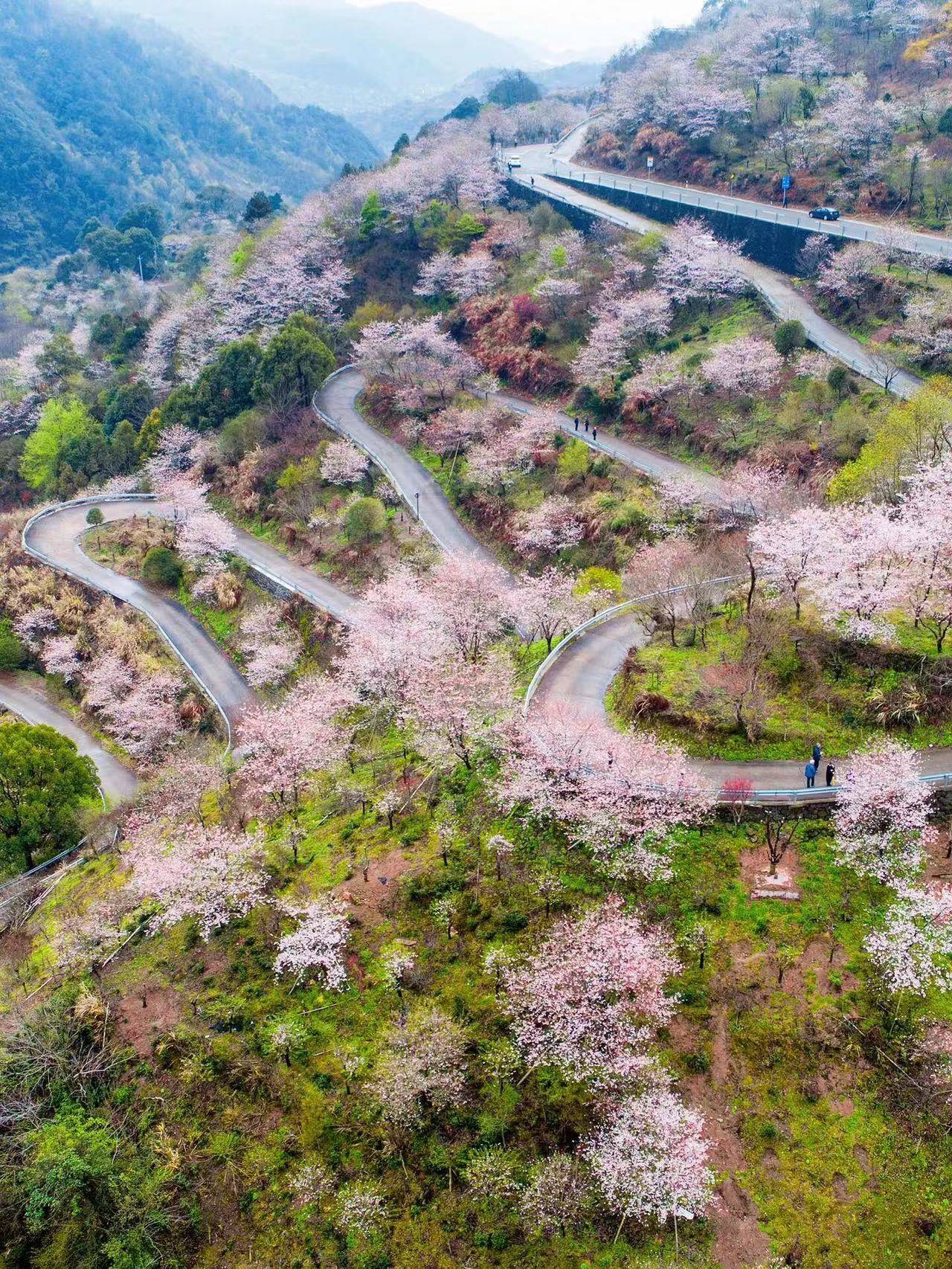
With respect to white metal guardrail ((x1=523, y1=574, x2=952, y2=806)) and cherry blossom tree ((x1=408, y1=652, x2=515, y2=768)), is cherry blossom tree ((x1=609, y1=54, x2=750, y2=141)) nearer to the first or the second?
white metal guardrail ((x1=523, y1=574, x2=952, y2=806))

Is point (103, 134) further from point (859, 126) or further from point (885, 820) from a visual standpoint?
point (885, 820)

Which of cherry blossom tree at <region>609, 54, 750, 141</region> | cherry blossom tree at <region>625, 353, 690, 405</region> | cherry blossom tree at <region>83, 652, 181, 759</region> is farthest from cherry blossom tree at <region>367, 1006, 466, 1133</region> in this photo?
cherry blossom tree at <region>609, 54, 750, 141</region>

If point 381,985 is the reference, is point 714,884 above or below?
above

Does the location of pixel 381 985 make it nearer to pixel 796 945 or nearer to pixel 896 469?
pixel 796 945

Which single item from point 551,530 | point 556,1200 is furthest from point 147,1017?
point 551,530

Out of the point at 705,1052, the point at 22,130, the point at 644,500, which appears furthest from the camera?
the point at 22,130

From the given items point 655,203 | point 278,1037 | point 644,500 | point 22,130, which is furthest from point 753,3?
point 278,1037
